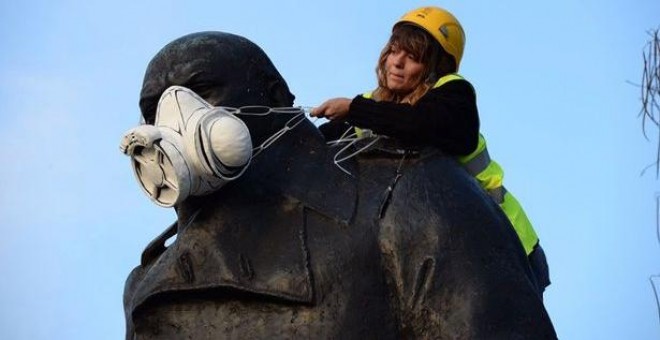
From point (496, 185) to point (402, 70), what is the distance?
582 millimetres

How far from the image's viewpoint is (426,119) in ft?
26.8

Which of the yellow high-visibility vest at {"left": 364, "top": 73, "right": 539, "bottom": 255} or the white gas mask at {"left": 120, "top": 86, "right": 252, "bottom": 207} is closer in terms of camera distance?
the white gas mask at {"left": 120, "top": 86, "right": 252, "bottom": 207}

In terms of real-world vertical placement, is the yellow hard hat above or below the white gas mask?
above

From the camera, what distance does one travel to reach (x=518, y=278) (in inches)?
313

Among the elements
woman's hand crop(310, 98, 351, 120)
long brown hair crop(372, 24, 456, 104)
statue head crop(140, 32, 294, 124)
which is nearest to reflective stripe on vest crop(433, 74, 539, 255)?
long brown hair crop(372, 24, 456, 104)

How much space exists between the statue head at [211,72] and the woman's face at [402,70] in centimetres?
53

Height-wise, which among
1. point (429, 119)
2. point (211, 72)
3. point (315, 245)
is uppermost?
point (211, 72)

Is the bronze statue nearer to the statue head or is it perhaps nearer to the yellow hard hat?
the statue head

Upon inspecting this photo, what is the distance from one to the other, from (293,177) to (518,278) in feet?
3.08

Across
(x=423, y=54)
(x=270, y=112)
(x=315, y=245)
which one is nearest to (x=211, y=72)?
(x=270, y=112)

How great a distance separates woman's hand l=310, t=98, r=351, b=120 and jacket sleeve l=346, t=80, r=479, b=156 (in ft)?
0.08

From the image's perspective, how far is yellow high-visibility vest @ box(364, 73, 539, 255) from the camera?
8469mm

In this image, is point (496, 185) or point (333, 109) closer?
point (333, 109)

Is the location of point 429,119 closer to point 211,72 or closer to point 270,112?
point 270,112
